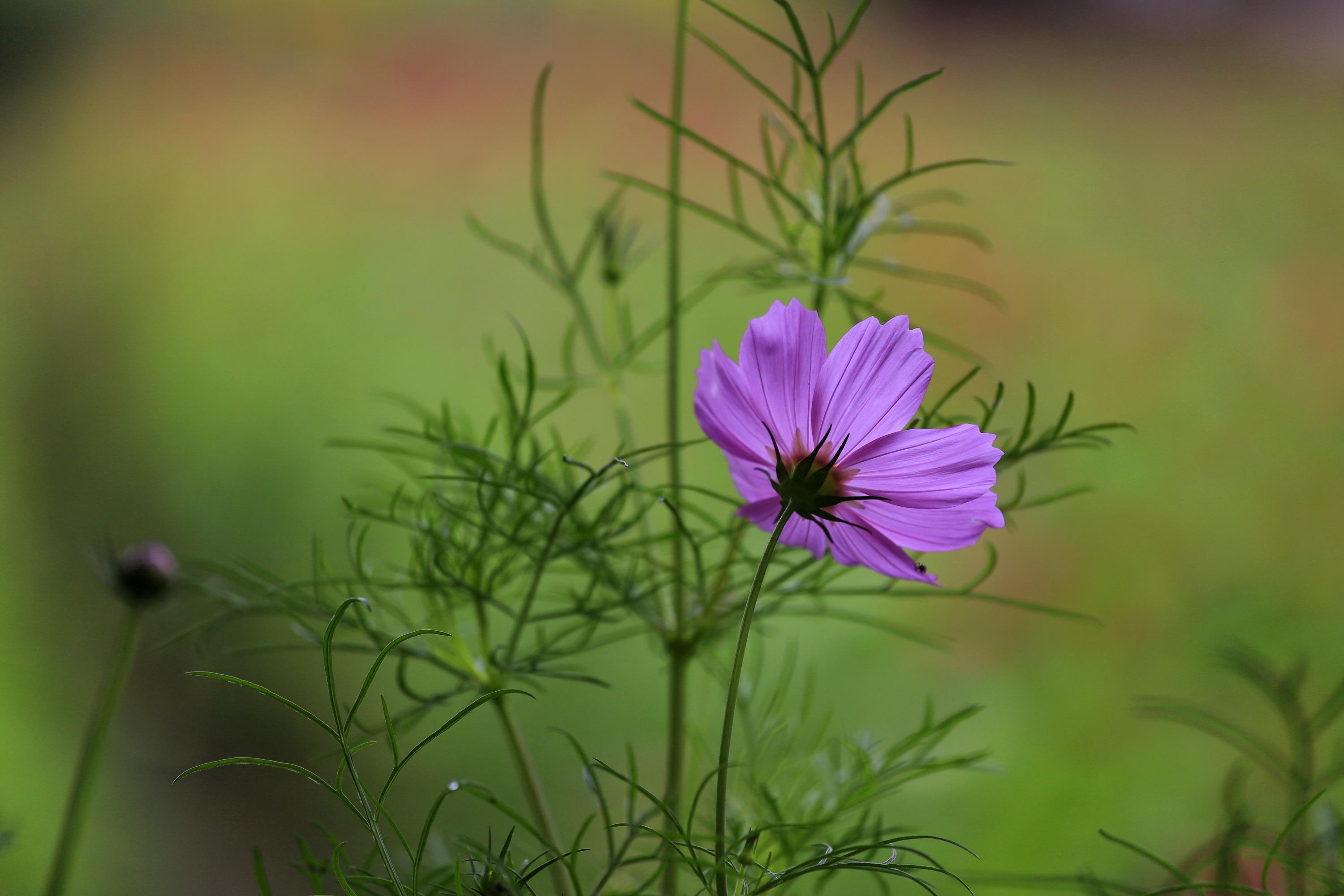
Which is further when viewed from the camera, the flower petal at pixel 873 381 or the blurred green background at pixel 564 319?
the blurred green background at pixel 564 319

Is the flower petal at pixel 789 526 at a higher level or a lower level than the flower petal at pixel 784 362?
lower

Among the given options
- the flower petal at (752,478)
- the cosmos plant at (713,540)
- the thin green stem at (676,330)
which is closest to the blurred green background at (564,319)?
the cosmos plant at (713,540)

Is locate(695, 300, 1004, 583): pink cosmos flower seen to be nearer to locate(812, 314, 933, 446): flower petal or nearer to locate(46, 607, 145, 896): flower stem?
locate(812, 314, 933, 446): flower petal

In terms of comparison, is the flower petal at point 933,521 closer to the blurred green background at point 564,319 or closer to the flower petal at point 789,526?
the flower petal at point 789,526

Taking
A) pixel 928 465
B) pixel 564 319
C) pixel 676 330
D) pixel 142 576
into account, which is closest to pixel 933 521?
pixel 928 465

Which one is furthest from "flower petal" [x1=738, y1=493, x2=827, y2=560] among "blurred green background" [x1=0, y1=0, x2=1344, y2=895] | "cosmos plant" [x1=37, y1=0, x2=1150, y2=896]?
Answer: "blurred green background" [x1=0, y1=0, x2=1344, y2=895]

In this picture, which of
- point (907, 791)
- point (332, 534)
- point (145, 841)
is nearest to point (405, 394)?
point (332, 534)

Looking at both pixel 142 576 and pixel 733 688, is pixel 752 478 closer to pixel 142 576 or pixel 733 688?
pixel 733 688
